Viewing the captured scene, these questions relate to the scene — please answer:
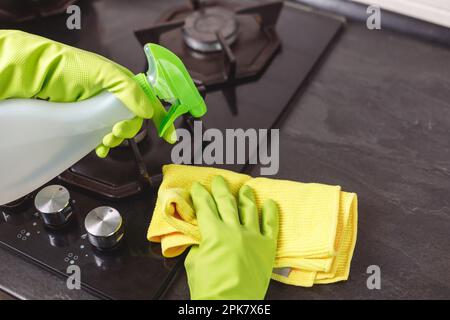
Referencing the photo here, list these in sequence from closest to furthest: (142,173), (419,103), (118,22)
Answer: (142,173), (419,103), (118,22)

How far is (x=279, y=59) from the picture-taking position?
1.06 m

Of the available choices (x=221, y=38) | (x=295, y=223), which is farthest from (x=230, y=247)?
(x=221, y=38)

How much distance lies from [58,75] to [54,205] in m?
0.19

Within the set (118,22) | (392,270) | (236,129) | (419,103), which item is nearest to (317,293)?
(392,270)

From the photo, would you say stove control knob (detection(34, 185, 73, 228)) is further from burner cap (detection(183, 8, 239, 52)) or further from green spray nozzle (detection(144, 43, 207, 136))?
burner cap (detection(183, 8, 239, 52))

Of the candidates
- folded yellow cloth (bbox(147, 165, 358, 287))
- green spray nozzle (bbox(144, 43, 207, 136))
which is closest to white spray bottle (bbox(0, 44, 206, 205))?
green spray nozzle (bbox(144, 43, 207, 136))

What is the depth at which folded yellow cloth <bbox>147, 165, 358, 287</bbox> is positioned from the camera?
0.78 metres

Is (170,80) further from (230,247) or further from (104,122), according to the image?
(230,247)

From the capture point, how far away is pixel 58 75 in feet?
2.49

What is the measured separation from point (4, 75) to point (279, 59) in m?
0.51

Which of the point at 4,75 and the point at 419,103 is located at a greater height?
the point at 4,75

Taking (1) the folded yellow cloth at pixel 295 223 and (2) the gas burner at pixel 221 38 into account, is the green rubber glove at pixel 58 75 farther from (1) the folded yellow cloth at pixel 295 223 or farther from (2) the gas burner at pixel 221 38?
(2) the gas burner at pixel 221 38

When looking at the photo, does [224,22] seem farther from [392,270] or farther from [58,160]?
[392,270]
